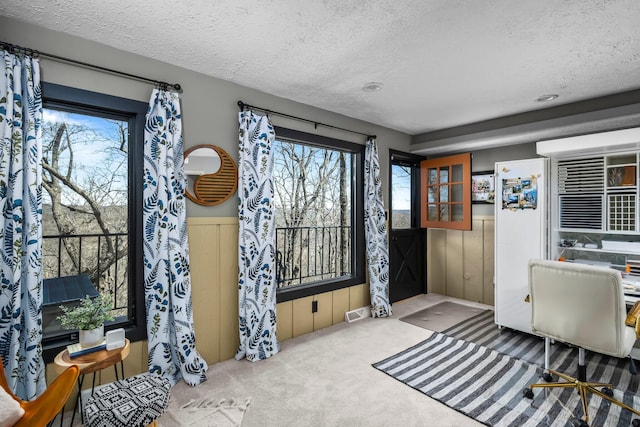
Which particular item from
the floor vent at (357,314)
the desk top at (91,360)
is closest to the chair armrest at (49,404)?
the desk top at (91,360)

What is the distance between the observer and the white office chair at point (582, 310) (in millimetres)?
1967

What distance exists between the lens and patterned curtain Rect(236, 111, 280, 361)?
2.77 m

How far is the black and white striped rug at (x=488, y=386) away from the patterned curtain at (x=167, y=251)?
1.62 metres

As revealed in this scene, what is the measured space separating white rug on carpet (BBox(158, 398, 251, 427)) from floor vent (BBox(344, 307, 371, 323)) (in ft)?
5.82

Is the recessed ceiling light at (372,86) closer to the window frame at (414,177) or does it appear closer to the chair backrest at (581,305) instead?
the window frame at (414,177)

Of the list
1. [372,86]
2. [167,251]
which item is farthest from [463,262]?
[167,251]

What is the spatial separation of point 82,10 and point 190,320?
6.92 ft

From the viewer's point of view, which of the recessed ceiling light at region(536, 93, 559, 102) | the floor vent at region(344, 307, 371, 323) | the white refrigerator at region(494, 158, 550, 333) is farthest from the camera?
the floor vent at region(344, 307, 371, 323)

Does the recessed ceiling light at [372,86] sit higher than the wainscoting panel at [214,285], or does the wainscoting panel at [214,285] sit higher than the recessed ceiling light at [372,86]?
the recessed ceiling light at [372,86]

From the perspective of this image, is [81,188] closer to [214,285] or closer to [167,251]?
[167,251]

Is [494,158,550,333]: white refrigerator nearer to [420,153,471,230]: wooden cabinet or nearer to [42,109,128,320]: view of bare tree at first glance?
[420,153,471,230]: wooden cabinet

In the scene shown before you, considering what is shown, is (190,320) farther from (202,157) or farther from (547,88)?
(547,88)

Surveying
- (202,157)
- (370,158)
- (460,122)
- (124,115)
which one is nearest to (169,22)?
(124,115)

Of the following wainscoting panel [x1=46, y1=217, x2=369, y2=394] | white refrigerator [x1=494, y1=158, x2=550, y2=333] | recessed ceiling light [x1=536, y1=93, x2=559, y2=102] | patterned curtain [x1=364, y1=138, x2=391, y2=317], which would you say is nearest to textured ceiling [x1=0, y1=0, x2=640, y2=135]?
recessed ceiling light [x1=536, y1=93, x2=559, y2=102]
